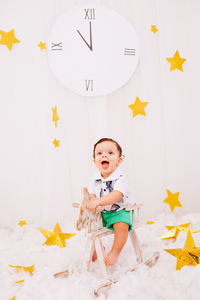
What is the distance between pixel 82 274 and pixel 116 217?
0.98 feet

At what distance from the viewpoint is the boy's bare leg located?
1164 mm

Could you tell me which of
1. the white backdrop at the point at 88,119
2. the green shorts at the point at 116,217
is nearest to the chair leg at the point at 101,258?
the green shorts at the point at 116,217

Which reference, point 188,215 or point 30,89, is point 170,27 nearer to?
point 30,89

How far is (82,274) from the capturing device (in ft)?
3.91

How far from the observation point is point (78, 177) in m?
1.90

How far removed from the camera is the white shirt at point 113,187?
1275 millimetres

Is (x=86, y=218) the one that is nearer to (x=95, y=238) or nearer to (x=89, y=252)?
(x=95, y=238)

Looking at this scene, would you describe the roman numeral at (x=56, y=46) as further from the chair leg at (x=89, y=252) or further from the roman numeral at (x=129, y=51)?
the chair leg at (x=89, y=252)

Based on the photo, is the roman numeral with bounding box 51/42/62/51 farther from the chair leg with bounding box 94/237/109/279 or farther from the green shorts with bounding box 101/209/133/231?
the chair leg with bounding box 94/237/109/279

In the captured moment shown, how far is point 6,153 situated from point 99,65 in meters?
0.91

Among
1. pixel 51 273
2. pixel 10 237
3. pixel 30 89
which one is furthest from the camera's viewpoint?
pixel 30 89

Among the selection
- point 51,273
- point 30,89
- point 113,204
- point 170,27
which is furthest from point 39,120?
point 170,27

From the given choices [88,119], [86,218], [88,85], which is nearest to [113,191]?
[86,218]

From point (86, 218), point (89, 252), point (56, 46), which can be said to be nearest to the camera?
point (86, 218)
